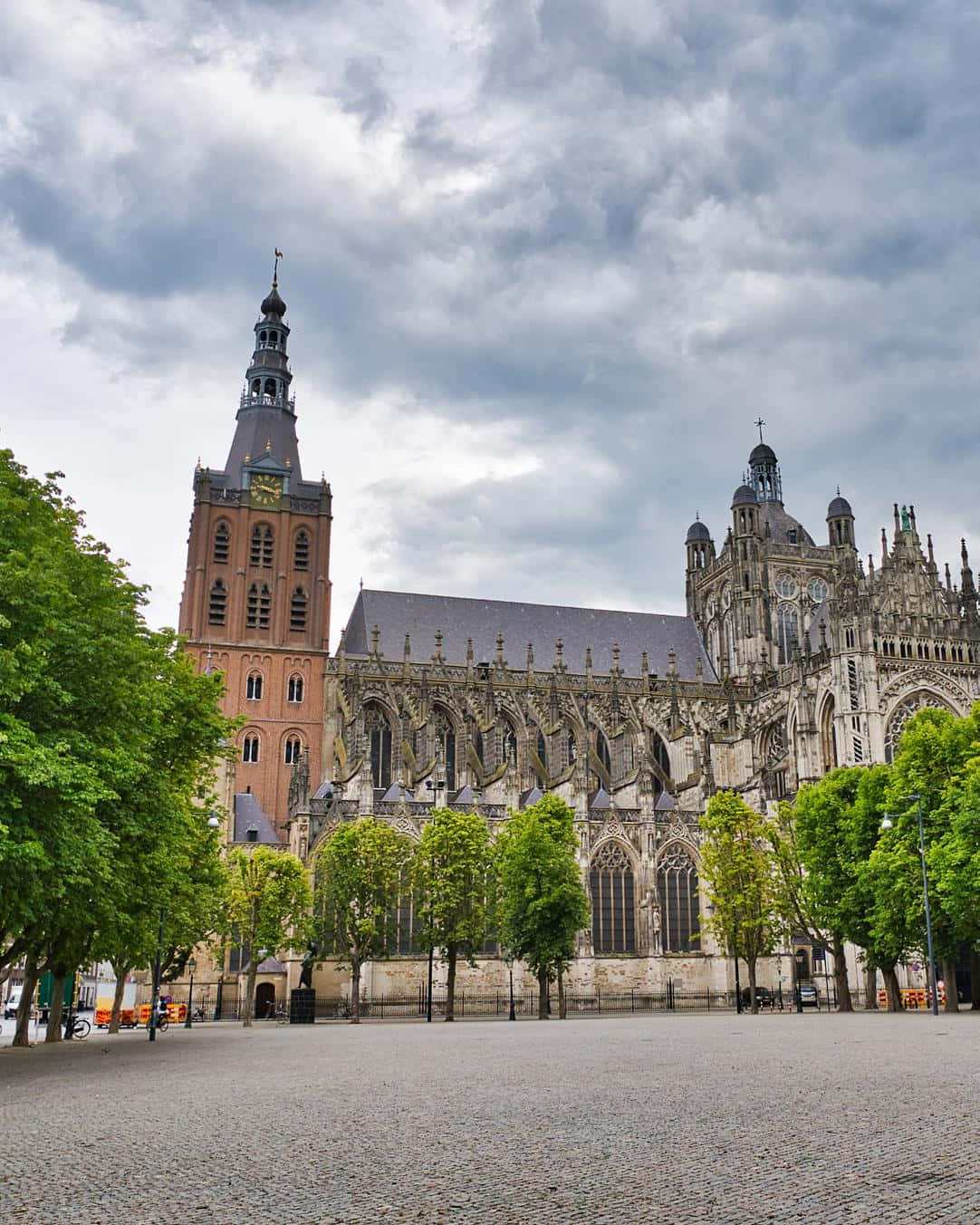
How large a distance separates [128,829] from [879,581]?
5797cm

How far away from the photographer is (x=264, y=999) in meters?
58.5

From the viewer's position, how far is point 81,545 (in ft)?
84.1

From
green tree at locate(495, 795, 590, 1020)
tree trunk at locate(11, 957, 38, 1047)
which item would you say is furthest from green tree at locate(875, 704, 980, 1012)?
tree trunk at locate(11, 957, 38, 1047)

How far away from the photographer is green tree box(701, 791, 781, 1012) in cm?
5128

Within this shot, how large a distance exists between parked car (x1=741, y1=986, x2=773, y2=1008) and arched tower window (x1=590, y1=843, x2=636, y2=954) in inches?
242

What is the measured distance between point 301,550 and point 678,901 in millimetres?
32657

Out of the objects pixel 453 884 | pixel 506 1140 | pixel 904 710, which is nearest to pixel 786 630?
pixel 904 710

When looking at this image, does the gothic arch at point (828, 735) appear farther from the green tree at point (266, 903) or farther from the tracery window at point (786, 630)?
the green tree at point (266, 903)

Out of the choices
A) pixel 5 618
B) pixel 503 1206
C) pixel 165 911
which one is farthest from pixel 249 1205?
pixel 165 911

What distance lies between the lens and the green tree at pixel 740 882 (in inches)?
2019

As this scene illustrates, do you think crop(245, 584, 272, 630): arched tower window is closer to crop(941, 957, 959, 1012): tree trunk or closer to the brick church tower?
the brick church tower

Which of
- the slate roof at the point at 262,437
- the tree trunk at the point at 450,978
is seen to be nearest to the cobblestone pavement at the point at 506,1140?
the tree trunk at the point at 450,978

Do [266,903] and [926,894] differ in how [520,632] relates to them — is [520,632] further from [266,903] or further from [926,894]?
[926,894]

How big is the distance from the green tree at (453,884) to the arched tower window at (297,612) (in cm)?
2212
